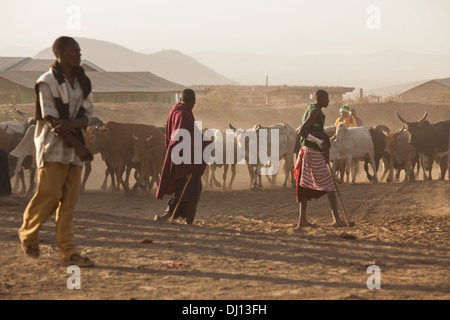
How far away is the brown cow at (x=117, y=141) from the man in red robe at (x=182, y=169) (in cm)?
628

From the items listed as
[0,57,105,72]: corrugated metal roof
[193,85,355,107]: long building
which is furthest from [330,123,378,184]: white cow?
[193,85,355,107]: long building

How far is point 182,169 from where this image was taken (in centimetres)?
963

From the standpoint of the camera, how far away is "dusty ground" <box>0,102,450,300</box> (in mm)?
5906

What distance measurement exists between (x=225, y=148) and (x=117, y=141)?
3.38 meters

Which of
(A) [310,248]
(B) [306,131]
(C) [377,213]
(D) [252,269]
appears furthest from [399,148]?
(D) [252,269]

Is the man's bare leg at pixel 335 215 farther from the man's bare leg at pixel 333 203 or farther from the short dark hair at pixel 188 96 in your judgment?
the short dark hair at pixel 188 96

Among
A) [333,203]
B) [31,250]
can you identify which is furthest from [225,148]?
[31,250]

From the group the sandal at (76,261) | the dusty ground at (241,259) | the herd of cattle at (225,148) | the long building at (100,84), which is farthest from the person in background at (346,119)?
the long building at (100,84)

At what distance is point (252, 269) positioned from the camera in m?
6.76

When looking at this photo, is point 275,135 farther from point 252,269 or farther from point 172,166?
point 252,269

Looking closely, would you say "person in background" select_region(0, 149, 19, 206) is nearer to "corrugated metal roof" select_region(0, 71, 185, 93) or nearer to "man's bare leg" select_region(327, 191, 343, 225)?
"man's bare leg" select_region(327, 191, 343, 225)

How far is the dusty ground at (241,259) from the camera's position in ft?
19.4

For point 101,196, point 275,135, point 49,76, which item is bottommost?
point 101,196
